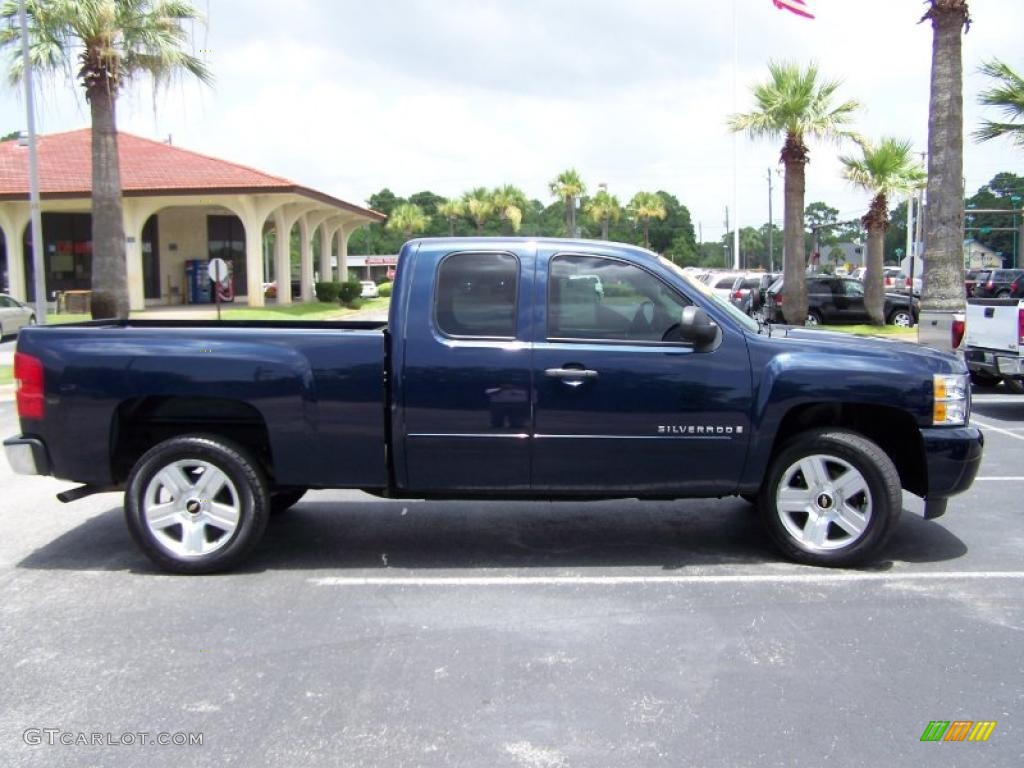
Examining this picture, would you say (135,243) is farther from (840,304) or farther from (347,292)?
(840,304)

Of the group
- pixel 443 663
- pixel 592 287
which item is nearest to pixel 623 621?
pixel 443 663

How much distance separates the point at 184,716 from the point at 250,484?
1789 millimetres

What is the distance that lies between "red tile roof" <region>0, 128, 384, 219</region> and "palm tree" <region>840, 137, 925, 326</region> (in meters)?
18.3

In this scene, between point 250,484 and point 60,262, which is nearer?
point 250,484

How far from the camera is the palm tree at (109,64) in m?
19.3

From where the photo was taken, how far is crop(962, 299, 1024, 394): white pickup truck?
11352mm

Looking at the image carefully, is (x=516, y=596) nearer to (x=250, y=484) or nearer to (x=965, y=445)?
(x=250, y=484)

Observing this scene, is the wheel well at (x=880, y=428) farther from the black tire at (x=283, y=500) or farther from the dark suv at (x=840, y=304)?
the dark suv at (x=840, y=304)

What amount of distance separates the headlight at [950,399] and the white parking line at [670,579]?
0.89m

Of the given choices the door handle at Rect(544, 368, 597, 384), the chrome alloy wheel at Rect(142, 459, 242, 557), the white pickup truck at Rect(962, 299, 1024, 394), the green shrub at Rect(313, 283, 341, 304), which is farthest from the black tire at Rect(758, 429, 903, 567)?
the green shrub at Rect(313, 283, 341, 304)

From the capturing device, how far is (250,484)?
5305 mm

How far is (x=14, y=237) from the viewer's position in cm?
3397

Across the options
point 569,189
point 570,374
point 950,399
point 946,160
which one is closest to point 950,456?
point 950,399

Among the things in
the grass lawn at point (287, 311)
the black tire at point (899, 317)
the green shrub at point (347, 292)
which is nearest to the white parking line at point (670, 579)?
the black tire at point (899, 317)
